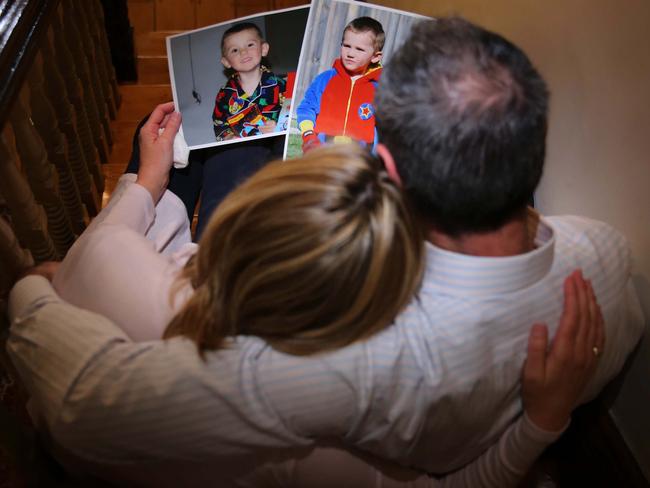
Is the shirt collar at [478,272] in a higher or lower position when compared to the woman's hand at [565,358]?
higher

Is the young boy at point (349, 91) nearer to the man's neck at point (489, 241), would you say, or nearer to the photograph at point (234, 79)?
the photograph at point (234, 79)

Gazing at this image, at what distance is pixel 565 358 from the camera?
24.2 inches

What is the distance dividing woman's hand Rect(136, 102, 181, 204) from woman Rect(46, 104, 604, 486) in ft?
0.84

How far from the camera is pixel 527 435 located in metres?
0.64

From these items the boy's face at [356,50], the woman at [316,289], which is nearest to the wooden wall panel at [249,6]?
the boy's face at [356,50]

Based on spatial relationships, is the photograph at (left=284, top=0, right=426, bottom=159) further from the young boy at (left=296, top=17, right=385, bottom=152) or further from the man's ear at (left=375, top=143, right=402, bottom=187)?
the man's ear at (left=375, top=143, right=402, bottom=187)

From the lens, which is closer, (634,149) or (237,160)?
(634,149)

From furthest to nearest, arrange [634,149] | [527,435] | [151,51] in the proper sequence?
[151,51] → [634,149] → [527,435]

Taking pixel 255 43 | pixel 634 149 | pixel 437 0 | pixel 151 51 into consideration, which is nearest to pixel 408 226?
pixel 634 149

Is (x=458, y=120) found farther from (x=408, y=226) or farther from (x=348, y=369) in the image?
(x=348, y=369)

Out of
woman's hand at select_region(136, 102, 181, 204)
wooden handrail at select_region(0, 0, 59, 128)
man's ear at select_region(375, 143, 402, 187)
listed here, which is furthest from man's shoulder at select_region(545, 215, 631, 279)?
wooden handrail at select_region(0, 0, 59, 128)

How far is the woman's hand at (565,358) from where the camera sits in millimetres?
613

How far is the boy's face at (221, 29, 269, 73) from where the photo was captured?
3.36ft

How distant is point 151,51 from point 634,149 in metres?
1.53
